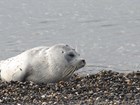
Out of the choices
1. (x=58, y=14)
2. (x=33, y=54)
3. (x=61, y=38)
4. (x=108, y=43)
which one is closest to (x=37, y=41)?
(x=61, y=38)

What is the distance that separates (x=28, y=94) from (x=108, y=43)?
5.02m

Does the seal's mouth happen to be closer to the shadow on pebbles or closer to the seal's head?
the seal's head

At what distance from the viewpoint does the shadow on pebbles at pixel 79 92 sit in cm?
680

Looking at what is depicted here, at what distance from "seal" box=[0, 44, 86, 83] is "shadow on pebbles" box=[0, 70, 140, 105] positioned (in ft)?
0.57

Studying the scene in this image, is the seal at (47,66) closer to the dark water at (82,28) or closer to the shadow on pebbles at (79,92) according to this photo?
the shadow on pebbles at (79,92)

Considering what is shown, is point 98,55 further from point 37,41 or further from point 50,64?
point 50,64

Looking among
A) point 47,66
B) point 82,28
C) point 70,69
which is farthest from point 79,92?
point 82,28

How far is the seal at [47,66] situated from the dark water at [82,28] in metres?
2.13

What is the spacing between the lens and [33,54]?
27.7 feet

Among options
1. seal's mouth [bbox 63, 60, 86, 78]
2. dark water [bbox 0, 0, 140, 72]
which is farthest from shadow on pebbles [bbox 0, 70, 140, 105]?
dark water [bbox 0, 0, 140, 72]

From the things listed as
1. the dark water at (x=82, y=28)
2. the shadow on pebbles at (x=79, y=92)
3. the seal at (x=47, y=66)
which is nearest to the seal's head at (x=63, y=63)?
the seal at (x=47, y=66)

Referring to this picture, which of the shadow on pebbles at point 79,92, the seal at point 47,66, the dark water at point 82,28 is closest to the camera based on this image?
the shadow on pebbles at point 79,92

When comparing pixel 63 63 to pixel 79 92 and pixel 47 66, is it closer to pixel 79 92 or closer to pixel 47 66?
pixel 47 66

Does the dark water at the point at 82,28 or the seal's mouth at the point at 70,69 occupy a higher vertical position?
the dark water at the point at 82,28
